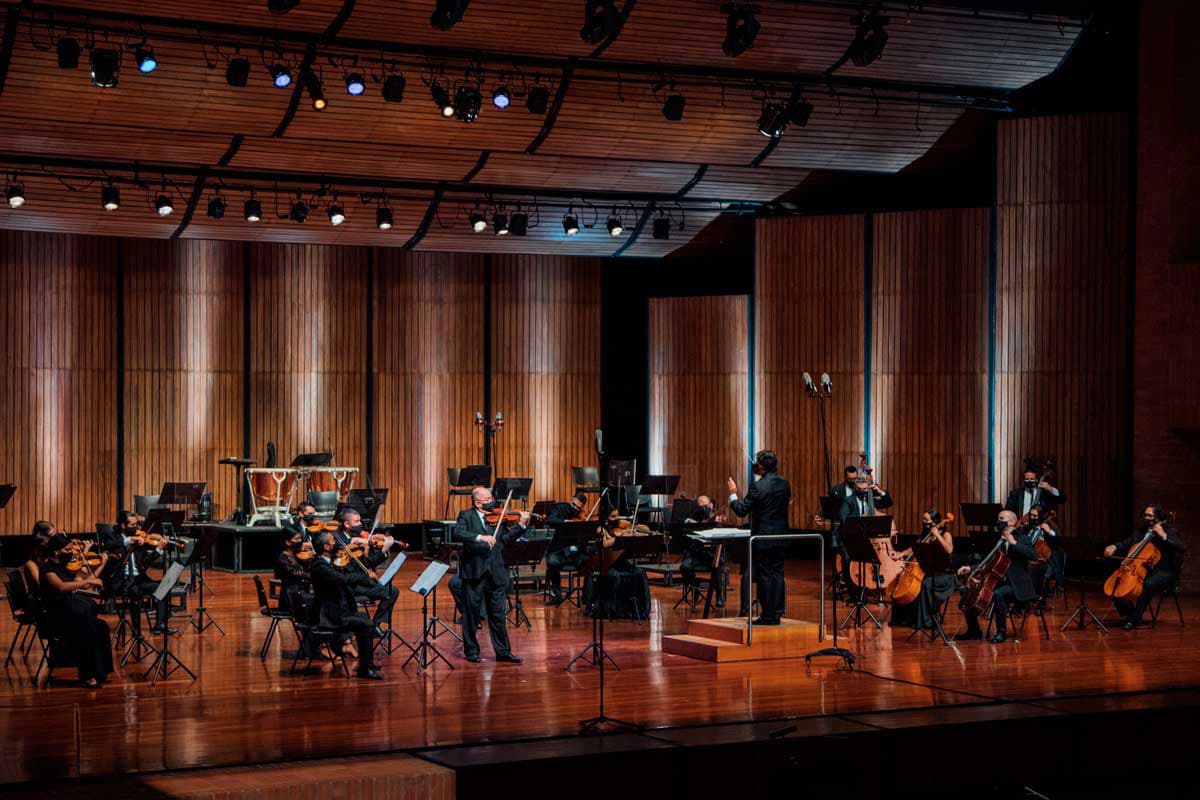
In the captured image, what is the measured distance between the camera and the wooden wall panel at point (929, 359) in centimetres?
1752

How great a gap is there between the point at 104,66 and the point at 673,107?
5482mm

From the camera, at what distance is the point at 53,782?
7.01 metres

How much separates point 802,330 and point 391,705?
1065cm

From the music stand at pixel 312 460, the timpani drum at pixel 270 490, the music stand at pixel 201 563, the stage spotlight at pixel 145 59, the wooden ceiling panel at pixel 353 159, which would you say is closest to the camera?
the music stand at pixel 201 563

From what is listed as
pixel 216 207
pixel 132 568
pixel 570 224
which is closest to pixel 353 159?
Answer: pixel 216 207

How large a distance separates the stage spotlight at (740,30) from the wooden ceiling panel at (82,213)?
326 inches

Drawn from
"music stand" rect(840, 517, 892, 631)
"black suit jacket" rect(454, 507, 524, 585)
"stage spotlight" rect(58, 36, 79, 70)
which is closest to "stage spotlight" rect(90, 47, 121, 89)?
"stage spotlight" rect(58, 36, 79, 70)

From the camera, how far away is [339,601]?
10.6 m

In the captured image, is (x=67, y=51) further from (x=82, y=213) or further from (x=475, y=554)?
(x=475, y=554)

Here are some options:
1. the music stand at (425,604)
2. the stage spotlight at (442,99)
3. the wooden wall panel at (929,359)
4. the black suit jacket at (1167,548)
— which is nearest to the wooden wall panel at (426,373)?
the wooden wall panel at (929,359)

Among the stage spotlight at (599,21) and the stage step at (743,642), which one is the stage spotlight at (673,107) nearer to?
the stage spotlight at (599,21)

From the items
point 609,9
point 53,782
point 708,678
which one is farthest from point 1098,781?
point 609,9

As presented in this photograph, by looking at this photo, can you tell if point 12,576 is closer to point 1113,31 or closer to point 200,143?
point 200,143

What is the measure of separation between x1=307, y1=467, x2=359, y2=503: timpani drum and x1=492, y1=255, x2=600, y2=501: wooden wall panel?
8.60 feet
